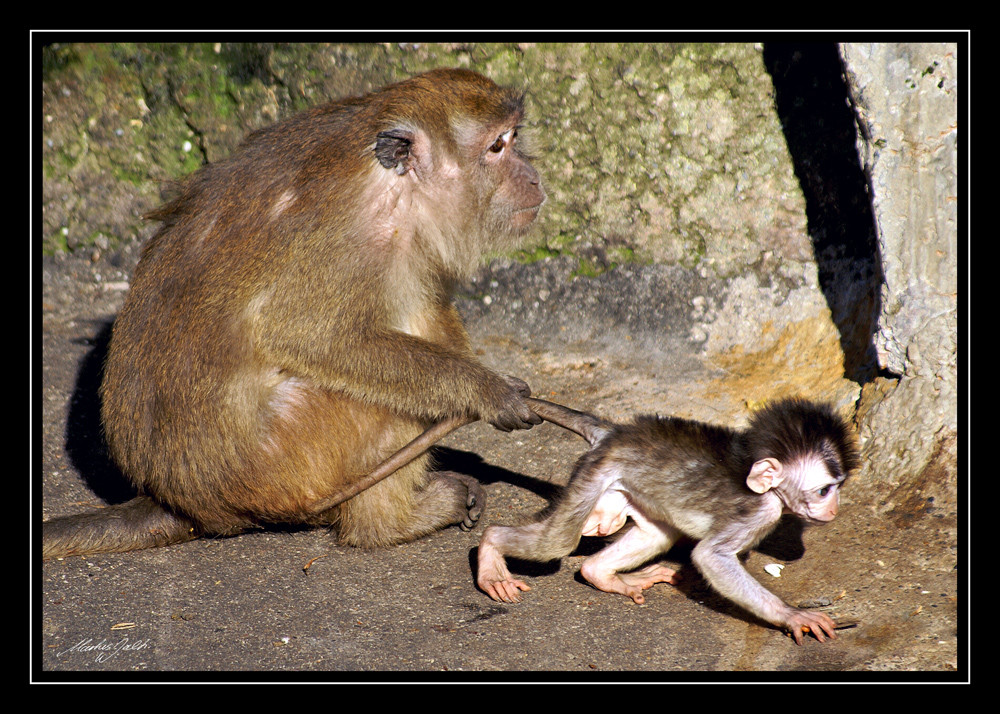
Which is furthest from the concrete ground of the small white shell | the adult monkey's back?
the adult monkey's back

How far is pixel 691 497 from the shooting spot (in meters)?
3.21

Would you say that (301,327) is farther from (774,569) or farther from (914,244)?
(914,244)

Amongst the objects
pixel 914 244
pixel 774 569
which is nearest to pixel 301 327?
pixel 774 569

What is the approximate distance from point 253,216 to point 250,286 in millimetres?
292

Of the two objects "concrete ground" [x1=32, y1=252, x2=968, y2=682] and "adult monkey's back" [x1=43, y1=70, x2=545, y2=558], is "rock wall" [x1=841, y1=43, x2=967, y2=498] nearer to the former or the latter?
"concrete ground" [x1=32, y1=252, x2=968, y2=682]

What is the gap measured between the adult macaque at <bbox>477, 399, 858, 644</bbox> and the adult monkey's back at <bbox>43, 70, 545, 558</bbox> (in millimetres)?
433

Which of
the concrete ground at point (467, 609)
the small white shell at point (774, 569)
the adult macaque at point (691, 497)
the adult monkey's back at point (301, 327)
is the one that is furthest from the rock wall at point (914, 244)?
the adult monkey's back at point (301, 327)

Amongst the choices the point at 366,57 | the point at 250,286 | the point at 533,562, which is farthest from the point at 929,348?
the point at 366,57

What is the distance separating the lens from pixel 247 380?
343 centimetres

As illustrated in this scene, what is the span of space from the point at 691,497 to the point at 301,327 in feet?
5.34

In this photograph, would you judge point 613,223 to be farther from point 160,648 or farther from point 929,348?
point 160,648

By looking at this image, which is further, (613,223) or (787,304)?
(613,223)

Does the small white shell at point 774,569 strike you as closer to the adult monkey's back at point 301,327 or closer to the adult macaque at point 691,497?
the adult macaque at point 691,497

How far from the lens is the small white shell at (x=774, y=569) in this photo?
3.47 m
